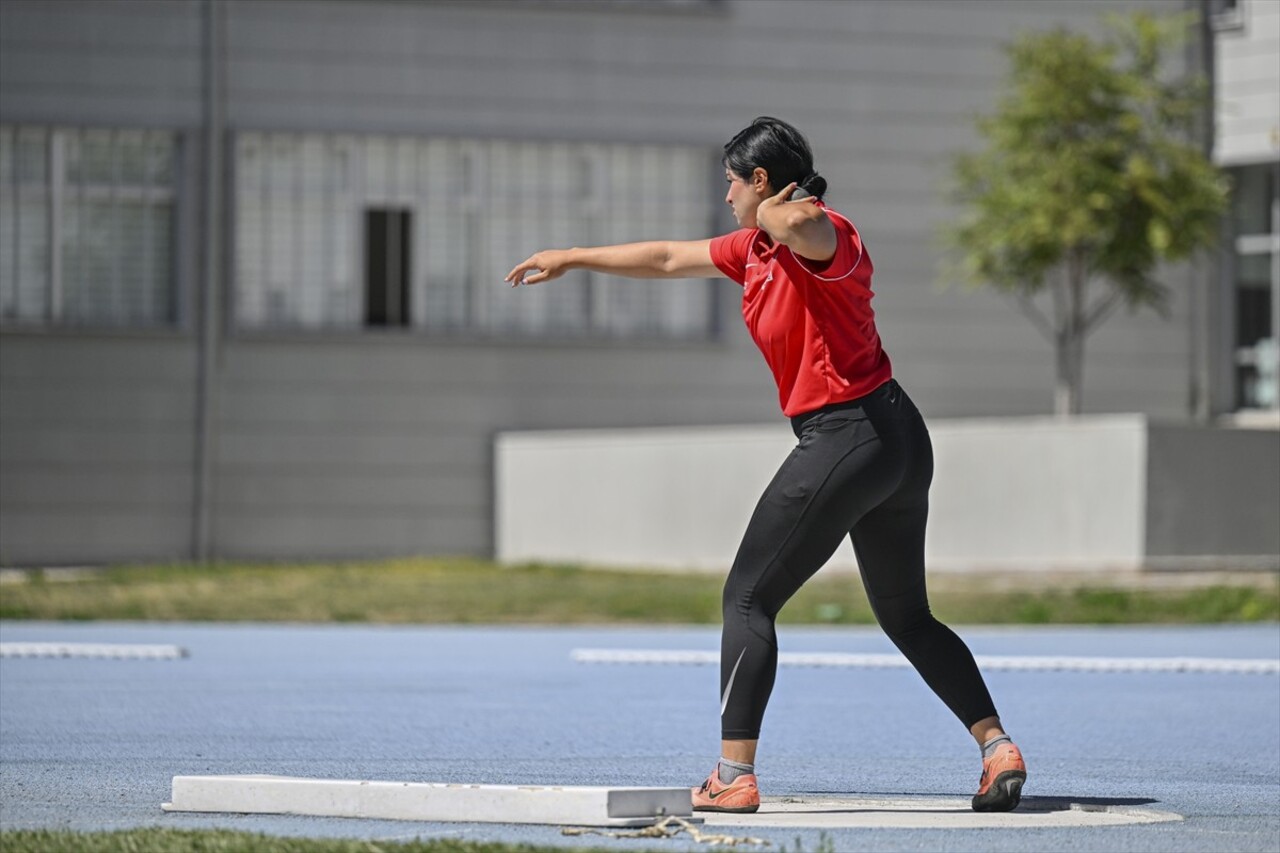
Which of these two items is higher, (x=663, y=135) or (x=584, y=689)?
(x=663, y=135)

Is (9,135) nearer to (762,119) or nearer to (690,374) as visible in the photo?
(690,374)

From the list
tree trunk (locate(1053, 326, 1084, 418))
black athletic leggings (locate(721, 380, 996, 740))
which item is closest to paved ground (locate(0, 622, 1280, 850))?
black athletic leggings (locate(721, 380, 996, 740))

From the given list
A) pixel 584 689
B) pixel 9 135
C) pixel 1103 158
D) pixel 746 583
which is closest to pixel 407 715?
pixel 584 689

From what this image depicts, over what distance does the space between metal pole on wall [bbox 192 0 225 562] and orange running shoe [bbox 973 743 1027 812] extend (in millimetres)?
18271

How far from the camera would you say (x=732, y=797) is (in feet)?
18.6

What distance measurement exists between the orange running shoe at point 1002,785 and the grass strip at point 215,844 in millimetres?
1406

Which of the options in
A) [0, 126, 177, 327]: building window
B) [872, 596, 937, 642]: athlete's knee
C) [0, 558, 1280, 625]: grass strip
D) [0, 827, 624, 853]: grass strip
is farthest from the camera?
[0, 126, 177, 327]: building window

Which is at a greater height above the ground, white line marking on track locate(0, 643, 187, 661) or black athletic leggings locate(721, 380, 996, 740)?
black athletic leggings locate(721, 380, 996, 740)

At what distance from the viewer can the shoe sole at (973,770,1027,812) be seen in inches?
228

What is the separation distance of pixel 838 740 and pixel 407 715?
1.81 m

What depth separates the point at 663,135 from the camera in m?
24.5

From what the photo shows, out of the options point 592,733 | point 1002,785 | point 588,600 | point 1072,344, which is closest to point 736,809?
point 1002,785

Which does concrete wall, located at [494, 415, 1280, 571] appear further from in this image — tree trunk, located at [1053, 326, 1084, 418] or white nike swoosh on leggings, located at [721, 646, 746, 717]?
white nike swoosh on leggings, located at [721, 646, 746, 717]

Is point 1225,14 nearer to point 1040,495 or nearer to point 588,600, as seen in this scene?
point 1040,495
